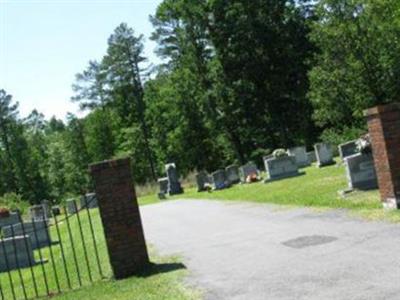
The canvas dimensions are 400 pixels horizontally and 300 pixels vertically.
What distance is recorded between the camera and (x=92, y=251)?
673 inches

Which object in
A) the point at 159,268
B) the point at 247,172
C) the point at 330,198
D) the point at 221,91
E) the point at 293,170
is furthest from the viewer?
the point at 221,91

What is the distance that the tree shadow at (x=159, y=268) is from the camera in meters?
11.2

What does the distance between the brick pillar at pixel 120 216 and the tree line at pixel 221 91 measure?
28102mm

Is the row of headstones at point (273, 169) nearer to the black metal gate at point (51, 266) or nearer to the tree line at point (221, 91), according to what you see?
the tree line at point (221, 91)

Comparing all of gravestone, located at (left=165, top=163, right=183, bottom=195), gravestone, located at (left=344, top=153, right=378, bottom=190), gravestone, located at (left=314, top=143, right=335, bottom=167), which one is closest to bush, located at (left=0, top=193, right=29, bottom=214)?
gravestone, located at (left=165, top=163, right=183, bottom=195)

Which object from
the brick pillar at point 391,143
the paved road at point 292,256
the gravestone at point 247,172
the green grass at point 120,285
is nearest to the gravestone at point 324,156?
the gravestone at point 247,172

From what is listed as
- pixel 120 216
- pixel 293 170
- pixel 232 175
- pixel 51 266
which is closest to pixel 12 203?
pixel 232 175

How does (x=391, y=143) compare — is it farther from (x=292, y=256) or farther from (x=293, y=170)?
(x=293, y=170)

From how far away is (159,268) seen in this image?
11570mm

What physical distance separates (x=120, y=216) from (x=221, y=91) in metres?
45.1

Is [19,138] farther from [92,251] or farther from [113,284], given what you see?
[113,284]

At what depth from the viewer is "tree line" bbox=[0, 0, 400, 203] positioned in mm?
43938

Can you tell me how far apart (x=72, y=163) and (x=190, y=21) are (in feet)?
104

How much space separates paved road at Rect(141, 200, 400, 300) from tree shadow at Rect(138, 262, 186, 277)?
0.78 ft
